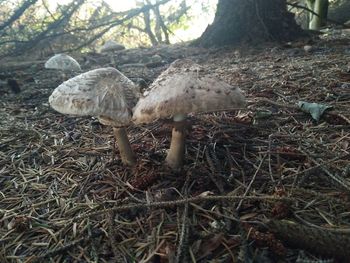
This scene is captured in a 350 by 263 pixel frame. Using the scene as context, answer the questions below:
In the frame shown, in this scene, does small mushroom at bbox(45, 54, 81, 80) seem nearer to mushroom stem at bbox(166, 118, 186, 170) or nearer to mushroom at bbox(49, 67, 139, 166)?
mushroom at bbox(49, 67, 139, 166)

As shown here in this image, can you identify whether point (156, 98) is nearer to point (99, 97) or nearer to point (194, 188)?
Result: point (99, 97)

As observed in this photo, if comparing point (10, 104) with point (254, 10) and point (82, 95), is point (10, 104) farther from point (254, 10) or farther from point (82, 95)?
point (254, 10)

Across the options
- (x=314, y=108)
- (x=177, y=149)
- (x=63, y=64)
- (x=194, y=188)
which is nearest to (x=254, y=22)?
(x=63, y=64)

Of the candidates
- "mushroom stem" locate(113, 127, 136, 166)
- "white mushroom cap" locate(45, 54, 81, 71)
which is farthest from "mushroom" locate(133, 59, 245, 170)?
"white mushroom cap" locate(45, 54, 81, 71)

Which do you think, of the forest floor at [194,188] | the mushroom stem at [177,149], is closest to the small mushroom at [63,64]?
the forest floor at [194,188]

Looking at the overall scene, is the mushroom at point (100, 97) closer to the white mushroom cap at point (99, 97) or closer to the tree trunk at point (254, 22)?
the white mushroom cap at point (99, 97)
